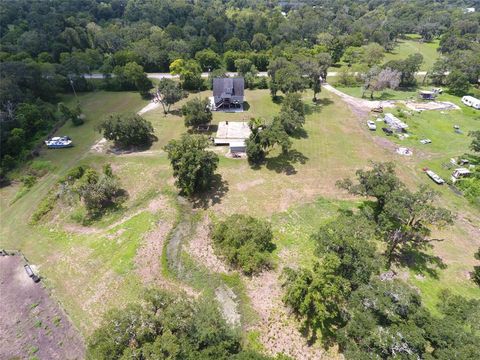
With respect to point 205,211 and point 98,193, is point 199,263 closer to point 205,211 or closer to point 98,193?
point 205,211

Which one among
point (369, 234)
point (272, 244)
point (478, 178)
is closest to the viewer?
point (369, 234)

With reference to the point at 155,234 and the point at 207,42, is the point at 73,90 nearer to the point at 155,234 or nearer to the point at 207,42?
the point at 207,42

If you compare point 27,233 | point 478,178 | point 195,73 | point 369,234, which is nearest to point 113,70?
point 195,73

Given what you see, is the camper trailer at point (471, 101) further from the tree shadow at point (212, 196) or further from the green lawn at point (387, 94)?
the tree shadow at point (212, 196)

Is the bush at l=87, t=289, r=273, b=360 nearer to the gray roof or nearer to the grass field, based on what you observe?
the gray roof

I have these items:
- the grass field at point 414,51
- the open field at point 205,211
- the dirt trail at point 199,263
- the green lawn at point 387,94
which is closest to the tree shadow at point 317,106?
the open field at point 205,211

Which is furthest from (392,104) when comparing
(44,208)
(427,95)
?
(44,208)

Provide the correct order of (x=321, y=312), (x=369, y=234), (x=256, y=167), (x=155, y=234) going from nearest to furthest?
(x=321, y=312) < (x=369, y=234) < (x=155, y=234) < (x=256, y=167)
